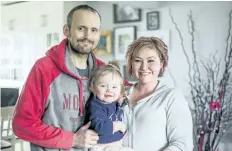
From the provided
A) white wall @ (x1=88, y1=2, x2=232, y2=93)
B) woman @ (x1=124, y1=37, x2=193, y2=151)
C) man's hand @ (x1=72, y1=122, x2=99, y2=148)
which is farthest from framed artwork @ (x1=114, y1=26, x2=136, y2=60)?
man's hand @ (x1=72, y1=122, x2=99, y2=148)

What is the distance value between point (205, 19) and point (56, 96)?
1.63 ft

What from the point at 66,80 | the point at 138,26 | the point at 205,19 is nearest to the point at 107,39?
the point at 138,26

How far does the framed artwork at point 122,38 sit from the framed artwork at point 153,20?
1.7 inches

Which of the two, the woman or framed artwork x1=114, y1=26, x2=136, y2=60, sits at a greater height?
framed artwork x1=114, y1=26, x2=136, y2=60

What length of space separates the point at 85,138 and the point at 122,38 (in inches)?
11.4

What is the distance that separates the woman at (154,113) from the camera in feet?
1.99

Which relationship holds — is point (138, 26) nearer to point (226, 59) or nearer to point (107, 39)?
point (107, 39)

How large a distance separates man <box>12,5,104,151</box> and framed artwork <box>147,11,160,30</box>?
0.23m

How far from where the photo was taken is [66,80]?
57 cm

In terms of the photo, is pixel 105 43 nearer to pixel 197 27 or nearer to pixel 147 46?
pixel 147 46

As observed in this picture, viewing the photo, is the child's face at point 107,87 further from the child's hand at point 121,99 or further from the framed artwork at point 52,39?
the framed artwork at point 52,39

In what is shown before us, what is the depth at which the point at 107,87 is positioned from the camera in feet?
1.85

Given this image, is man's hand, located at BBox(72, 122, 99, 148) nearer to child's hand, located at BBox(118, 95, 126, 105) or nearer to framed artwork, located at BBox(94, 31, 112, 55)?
child's hand, located at BBox(118, 95, 126, 105)

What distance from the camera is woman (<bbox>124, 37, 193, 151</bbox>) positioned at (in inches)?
23.9
